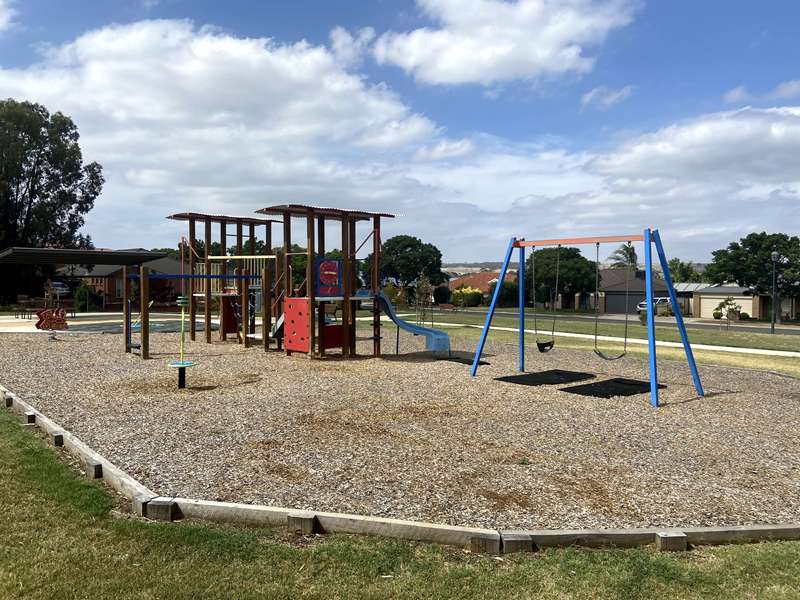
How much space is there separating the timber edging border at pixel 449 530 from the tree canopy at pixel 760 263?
176 feet

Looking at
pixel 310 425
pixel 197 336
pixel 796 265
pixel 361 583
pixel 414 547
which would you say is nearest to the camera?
pixel 361 583

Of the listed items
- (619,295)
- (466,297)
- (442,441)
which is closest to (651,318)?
(442,441)

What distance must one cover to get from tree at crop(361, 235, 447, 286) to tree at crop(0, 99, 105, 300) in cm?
4919

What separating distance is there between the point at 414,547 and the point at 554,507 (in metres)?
1.53

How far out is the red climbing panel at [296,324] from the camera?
54.1 ft

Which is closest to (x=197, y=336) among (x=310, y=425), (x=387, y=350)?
(x=387, y=350)

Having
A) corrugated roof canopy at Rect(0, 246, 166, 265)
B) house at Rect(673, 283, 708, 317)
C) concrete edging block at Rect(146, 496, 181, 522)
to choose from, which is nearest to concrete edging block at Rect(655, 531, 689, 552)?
concrete edging block at Rect(146, 496, 181, 522)

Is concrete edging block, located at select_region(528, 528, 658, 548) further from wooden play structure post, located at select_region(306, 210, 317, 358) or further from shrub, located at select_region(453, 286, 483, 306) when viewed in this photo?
shrub, located at select_region(453, 286, 483, 306)

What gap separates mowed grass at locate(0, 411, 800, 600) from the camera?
12.8 ft

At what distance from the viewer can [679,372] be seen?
14875 mm

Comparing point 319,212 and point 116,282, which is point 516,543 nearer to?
point 319,212

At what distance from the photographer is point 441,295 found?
76.4 metres

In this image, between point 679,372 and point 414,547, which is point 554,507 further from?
point 679,372

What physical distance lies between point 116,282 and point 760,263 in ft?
189
